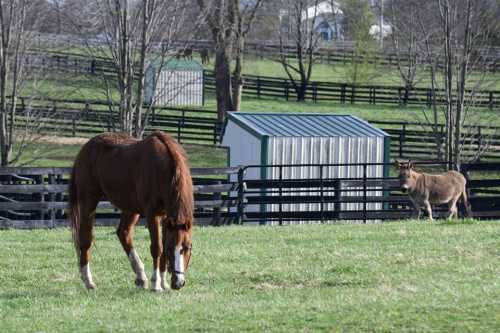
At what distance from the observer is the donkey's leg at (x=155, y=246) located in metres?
10.5

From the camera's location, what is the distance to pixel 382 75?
63.2m

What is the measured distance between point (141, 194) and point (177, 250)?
42.5 inches

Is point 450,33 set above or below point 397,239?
above

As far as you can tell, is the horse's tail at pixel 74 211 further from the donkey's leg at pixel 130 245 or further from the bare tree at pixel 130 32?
the bare tree at pixel 130 32

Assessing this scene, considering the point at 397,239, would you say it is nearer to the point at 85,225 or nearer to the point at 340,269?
the point at 340,269

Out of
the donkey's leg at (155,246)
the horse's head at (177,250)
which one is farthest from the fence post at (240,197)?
the horse's head at (177,250)

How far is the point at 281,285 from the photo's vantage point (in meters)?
11.0

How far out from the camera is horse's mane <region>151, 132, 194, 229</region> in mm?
10039

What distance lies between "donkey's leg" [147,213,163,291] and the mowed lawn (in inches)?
7.5

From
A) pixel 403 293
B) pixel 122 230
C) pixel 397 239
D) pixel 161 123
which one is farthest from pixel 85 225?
pixel 161 123

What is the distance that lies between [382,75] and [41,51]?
35.2 meters

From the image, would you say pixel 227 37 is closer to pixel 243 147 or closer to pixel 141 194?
pixel 243 147

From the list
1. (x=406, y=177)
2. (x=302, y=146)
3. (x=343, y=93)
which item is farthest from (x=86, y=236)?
(x=343, y=93)

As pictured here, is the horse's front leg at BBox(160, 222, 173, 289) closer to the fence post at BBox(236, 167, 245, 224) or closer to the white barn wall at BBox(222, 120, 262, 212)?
the fence post at BBox(236, 167, 245, 224)
